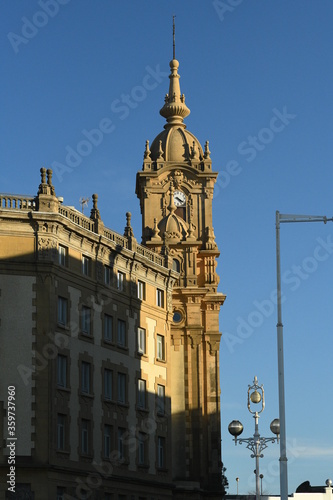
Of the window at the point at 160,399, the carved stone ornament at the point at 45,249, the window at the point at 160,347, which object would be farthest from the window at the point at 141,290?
the carved stone ornament at the point at 45,249

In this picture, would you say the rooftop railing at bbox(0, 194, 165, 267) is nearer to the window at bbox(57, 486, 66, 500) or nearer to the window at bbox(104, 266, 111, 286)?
the window at bbox(104, 266, 111, 286)

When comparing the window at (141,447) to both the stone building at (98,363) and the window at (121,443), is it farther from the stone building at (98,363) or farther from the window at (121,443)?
the window at (121,443)

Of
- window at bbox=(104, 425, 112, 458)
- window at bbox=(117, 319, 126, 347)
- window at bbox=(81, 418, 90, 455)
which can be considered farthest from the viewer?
window at bbox=(117, 319, 126, 347)

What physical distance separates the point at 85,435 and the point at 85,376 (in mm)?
3685

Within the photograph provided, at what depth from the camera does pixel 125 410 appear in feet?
251

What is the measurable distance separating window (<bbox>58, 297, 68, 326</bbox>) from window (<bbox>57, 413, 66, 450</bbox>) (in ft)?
18.4

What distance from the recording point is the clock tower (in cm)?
9688

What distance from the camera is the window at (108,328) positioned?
7575 cm

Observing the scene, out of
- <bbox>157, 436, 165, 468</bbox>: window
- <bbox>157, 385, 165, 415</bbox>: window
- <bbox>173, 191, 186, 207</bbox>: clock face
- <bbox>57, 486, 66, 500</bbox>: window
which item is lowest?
<bbox>57, 486, 66, 500</bbox>: window

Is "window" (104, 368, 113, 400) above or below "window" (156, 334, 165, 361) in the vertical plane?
below

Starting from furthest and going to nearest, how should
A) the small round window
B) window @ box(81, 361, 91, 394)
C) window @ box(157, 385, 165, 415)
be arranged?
the small round window < window @ box(157, 385, 165, 415) < window @ box(81, 361, 91, 394)

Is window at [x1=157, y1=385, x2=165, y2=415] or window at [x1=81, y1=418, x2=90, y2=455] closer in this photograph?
window at [x1=81, y1=418, x2=90, y2=455]

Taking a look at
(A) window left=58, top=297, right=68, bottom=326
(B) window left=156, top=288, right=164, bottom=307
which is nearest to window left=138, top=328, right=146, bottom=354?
(B) window left=156, top=288, right=164, bottom=307

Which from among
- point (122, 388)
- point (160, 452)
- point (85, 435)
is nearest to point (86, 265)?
point (122, 388)
